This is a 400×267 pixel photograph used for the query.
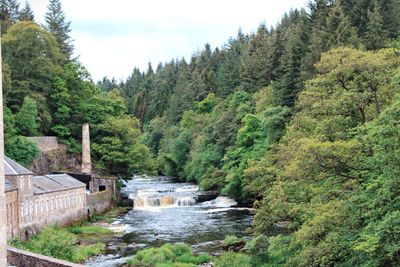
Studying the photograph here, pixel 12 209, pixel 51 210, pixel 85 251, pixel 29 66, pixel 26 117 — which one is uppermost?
pixel 29 66

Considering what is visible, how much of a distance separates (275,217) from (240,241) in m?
9.61

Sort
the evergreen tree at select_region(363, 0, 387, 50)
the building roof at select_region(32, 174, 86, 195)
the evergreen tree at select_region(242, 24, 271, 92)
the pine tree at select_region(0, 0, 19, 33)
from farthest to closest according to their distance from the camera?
the pine tree at select_region(0, 0, 19, 33) → the evergreen tree at select_region(242, 24, 271, 92) → the evergreen tree at select_region(363, 0, 387, 50) → the building roof at select_region(32, 174, 86, 195)

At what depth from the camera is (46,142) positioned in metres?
56.9

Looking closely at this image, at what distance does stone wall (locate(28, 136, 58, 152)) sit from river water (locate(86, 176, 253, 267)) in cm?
952

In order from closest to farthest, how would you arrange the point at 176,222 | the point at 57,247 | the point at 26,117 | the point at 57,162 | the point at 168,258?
the point at 57,247, the point at 168,258, the point at 176,222, the point at 26,117, the point at 57,162

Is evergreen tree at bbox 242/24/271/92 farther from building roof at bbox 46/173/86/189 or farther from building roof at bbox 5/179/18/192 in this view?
building roof at bbox 5/179/18/192

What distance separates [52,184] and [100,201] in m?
9.36

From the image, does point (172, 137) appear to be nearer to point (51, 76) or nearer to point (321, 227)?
point (51, 76)

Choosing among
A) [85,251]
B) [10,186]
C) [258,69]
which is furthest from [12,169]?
[258,69]

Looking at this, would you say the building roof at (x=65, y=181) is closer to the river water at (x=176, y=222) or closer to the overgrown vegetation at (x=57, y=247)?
the river water at (x=176, y=222)

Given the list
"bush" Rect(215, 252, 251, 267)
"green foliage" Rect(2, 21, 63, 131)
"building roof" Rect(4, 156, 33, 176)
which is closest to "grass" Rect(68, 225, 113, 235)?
"building roof" Rect(4, 156, 33, 176)

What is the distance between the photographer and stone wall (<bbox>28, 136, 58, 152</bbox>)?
5495 centimetres

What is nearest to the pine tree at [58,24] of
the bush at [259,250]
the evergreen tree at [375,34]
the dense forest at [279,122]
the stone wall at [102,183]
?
the dense forest at [279,122]

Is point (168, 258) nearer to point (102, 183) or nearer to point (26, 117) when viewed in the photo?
point (102, 183)
